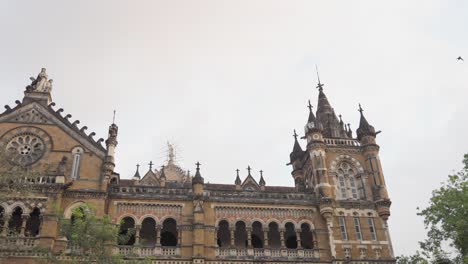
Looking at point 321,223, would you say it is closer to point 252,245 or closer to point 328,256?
point 328,256

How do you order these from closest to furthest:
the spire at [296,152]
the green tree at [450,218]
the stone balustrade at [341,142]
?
the green tree at [450,218]
the stone balustrade at [341,142]
the spire at [296,152]

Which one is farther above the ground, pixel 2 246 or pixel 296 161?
pixel 296 161

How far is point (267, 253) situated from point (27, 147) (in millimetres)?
18375

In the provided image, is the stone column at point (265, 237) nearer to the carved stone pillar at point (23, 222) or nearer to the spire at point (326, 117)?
the spire at point (326, 117)

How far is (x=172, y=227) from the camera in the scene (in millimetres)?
32094

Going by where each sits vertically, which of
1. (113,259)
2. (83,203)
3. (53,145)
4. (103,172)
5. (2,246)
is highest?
(53,145)

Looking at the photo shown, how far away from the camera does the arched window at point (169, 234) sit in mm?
31812

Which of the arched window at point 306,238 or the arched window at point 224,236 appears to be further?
the arched window at point 306,238

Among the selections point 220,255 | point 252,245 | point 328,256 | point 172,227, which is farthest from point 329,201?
point 172,227

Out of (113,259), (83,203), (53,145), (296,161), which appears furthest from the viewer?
(296,161)

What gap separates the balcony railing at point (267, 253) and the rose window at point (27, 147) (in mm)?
14252

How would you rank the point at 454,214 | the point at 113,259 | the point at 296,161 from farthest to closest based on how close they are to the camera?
→ the point at 296,161 < the point at 454,214 < the point at 113,259

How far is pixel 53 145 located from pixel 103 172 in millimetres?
4338

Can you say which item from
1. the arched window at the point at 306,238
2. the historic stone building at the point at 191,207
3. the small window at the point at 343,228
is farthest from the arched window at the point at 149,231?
the small window at the point at 343,228
